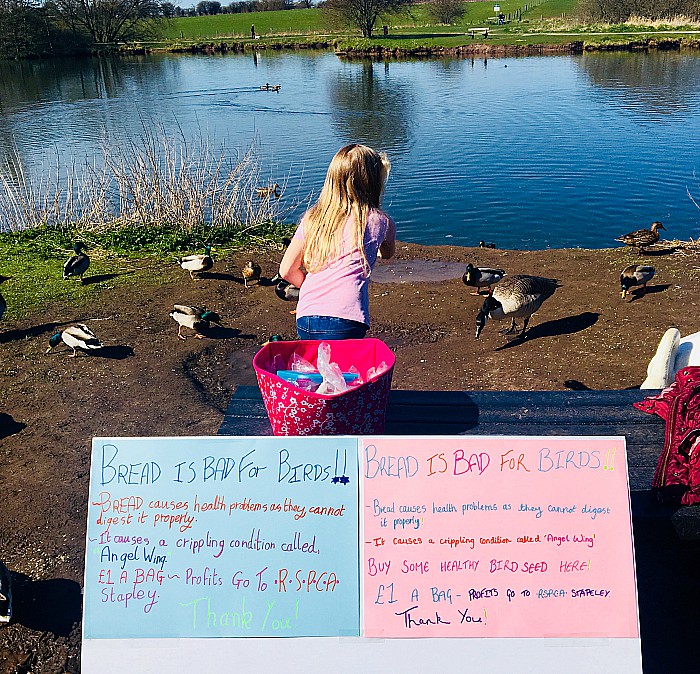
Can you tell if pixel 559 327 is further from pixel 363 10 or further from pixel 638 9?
pixel 638 9

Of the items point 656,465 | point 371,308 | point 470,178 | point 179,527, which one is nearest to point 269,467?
point 179,527

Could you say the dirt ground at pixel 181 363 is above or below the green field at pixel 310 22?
below

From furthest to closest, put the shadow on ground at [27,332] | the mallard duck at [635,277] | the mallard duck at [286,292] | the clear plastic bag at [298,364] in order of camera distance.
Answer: the mallard duck at [286,292], the mallard duck at [635,277], the shadow on ground at [27,332], the clear plastic bag at [298,364]

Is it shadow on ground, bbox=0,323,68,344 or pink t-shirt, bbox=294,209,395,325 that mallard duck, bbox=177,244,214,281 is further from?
pink t-shirt, bbox=294,209,395,325

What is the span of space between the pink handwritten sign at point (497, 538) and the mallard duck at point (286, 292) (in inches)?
304

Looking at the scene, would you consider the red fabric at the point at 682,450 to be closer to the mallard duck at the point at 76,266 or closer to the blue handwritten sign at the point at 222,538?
the blue handwritten sign at the point at 222,538

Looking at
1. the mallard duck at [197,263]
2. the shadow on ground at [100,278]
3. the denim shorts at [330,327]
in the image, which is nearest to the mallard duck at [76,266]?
the shadow on ground at [100,278]

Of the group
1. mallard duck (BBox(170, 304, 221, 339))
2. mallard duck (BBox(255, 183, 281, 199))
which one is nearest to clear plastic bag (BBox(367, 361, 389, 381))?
mallard duck (BBox(170, 304, 221, 339))

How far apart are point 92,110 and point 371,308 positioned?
3057 cm

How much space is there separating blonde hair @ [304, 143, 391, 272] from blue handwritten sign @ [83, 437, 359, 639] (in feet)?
5.91

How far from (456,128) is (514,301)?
22707mm

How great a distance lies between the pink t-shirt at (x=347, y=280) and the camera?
4.29 m

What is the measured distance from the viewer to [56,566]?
507 cm

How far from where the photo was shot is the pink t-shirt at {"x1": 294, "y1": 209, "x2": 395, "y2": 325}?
4.29 metres
